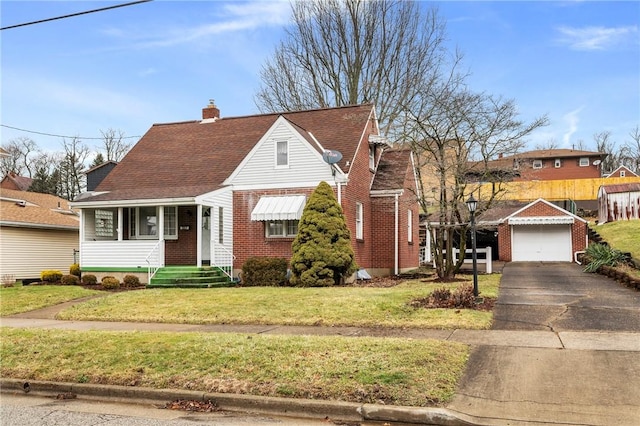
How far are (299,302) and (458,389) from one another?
6.90m

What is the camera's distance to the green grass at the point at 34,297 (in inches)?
583

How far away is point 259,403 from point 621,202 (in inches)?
1213

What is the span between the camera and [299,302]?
13227 mm

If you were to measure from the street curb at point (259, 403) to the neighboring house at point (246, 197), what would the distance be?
38.7 feet

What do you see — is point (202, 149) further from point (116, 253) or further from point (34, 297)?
point (34, 297)

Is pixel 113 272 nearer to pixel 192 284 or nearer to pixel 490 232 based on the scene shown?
pixel 192 284

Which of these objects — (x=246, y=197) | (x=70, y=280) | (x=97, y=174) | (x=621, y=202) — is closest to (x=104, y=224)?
(x=70, y=280)

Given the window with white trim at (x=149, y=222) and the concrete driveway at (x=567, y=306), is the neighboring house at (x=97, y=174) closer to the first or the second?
the window with white trim at (x=149, y=222)

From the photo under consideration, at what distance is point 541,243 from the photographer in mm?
32406

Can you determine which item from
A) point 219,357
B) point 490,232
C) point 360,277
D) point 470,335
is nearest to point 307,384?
point 219,357

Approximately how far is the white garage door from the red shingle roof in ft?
49.4

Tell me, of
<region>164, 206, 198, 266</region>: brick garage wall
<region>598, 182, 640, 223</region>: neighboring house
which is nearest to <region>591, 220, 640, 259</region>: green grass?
<region>598, 182, 640, 223</region>: neighboring house

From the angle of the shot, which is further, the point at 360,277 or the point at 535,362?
the point at 360,277

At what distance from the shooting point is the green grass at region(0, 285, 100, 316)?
1481cm
